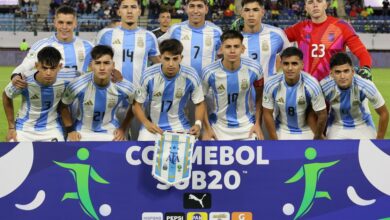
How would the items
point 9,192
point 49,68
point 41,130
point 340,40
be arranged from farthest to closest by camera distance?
point 340,40 < point 41,130 < point 49,68 < point 9,192

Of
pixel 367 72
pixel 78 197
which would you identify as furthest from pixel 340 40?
pixel 78 197

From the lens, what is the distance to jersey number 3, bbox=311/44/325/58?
633cm

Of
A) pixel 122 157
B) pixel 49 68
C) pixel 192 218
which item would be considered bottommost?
pixel 192 218

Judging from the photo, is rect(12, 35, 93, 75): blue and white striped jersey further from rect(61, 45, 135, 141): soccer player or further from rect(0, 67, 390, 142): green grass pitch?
rect(0, 67, 390, 142): green grass pitch

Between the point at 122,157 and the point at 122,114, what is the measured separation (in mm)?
1551

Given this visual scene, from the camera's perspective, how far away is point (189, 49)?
6.48m

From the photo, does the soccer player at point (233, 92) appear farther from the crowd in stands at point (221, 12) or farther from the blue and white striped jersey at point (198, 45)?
the crowd in stands at point (221, 12)

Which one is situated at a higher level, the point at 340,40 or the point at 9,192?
the point at 340,40

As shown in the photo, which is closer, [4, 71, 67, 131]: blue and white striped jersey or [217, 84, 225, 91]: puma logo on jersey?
[4, 71, 67, 131]: blue and white striped jersey

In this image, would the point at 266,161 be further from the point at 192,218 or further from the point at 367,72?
the point at 367,72

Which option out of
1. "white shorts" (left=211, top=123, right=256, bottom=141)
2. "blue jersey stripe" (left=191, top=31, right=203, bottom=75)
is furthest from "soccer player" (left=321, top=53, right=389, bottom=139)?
"blue jersey stripe" (left=191, top=31, right=203, bottom=75)

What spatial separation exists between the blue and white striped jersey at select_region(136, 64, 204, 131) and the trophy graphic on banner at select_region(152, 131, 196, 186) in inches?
50.6

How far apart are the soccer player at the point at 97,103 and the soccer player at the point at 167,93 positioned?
160 mm

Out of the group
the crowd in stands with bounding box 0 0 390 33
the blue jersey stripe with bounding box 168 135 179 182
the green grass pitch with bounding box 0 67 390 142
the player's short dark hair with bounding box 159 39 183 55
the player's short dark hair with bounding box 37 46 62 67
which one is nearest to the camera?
the blue jersey stripe with bounding box 168 135 179 182
